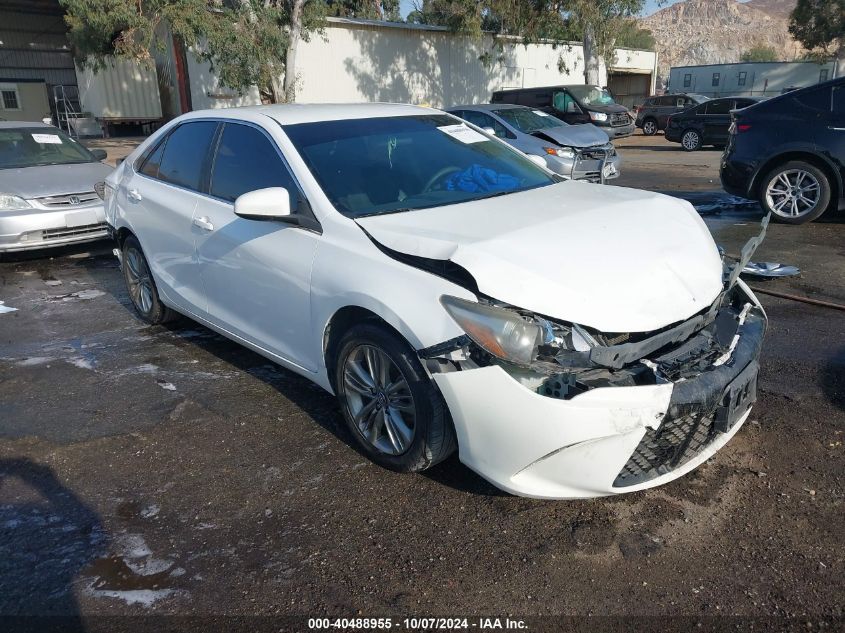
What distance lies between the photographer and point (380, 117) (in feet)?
13.8

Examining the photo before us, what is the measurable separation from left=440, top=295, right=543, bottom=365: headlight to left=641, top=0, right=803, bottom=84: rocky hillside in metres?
120

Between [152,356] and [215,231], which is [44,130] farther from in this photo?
[215,231]

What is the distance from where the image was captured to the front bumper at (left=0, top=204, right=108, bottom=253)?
7633mm

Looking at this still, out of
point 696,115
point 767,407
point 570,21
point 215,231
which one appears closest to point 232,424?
point 215,231

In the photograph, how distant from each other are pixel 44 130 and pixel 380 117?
290 inches

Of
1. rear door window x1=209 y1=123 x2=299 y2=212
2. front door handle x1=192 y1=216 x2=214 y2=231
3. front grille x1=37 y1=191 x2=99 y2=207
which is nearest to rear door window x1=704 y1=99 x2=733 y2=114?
front grille x1=37 y1=191 x2=99 y2=207

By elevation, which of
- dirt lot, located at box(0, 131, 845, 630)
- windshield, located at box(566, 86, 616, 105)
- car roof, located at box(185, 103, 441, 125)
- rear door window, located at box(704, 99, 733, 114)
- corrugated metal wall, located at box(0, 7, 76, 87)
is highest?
corrugated metal wall, located at box(0, 7, 76, 87)

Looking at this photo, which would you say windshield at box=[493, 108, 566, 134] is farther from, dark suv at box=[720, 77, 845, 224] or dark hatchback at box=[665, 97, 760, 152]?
dark hatchback at box=[665, 97, 760, 152]

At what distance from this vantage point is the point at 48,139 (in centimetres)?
934

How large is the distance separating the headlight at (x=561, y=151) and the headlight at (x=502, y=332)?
9.77 m

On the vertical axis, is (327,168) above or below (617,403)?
above

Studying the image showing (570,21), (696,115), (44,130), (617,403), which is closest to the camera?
(617,403)

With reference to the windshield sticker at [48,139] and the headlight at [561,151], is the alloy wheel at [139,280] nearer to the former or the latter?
the windshield sticker at [48,139]

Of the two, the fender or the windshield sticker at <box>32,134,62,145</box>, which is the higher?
the windshield sticker at <box>32,134,62,145</box>
